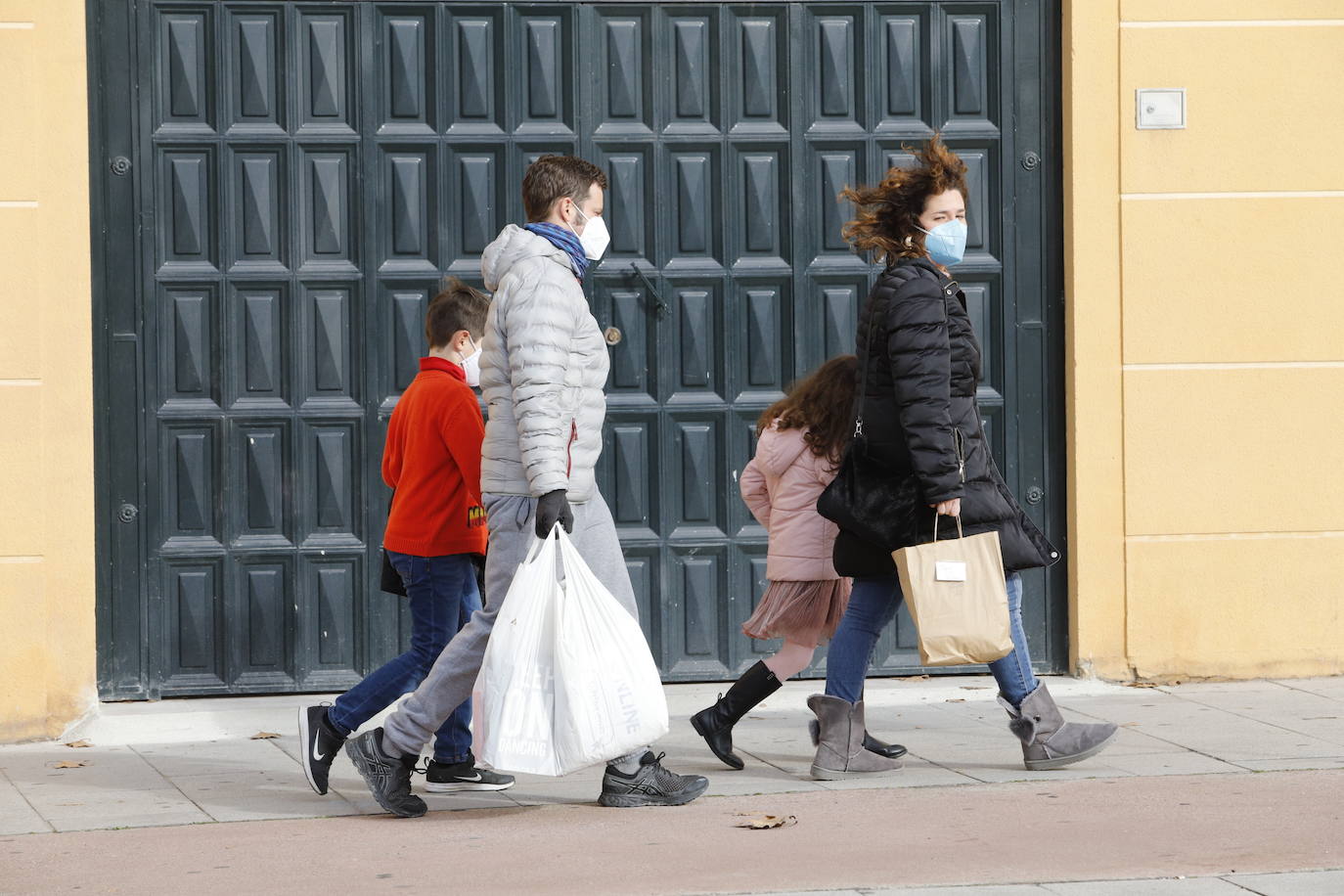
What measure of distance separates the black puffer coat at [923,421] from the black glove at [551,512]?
1074mm

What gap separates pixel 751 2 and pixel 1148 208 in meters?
1.90

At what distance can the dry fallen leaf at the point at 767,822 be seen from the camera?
17.3ft

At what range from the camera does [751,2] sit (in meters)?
7.71

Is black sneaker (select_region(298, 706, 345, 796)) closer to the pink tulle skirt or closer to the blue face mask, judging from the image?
the pink tulle skirt

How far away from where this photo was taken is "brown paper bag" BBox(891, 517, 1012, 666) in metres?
5.59

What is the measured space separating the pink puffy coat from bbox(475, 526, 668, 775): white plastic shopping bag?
3.31 ft

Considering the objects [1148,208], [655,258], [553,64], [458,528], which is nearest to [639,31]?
[553,64]

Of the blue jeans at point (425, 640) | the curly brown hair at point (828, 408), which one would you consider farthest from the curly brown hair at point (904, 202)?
the blue jeans at point (425, 640)

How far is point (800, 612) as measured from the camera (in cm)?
616

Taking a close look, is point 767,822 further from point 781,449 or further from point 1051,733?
point 781,449

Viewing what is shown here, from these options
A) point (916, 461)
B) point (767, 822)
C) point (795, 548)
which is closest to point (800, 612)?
point (795, 548)

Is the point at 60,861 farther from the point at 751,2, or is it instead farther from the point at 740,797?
the point at 751,2

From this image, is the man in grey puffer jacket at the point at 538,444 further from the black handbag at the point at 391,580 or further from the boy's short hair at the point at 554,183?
the black handbag at the point at 391,580

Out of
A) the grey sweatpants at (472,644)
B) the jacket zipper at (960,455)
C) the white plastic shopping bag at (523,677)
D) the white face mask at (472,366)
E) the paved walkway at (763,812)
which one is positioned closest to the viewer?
the paved walkway at (763,812)
